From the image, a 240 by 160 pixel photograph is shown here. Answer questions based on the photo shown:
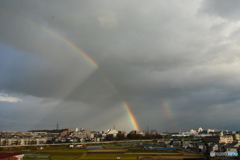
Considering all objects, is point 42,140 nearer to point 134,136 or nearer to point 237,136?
point 134,136

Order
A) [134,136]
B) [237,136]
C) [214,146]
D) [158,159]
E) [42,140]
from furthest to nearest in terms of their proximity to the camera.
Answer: [134,136] < [42,140] < [237,136] < [214,146] < [158,159]

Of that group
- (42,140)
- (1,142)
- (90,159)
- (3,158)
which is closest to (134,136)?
(42,140)

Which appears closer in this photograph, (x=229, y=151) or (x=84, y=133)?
(x=229, y=151)

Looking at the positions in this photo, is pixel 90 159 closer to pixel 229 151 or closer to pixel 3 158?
pixel 3 158

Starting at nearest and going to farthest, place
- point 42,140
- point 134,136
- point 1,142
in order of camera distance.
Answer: point 1,142, point 42,140, point 134,136

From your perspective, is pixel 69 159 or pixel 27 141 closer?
pixel 69 159

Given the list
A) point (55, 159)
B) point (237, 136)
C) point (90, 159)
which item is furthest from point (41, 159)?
point (237, 136)

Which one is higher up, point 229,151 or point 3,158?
point 3,158

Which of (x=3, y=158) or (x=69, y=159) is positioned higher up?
(x=3, y=158)

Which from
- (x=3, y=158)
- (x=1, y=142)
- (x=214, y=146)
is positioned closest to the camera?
(x=3, y=158)
